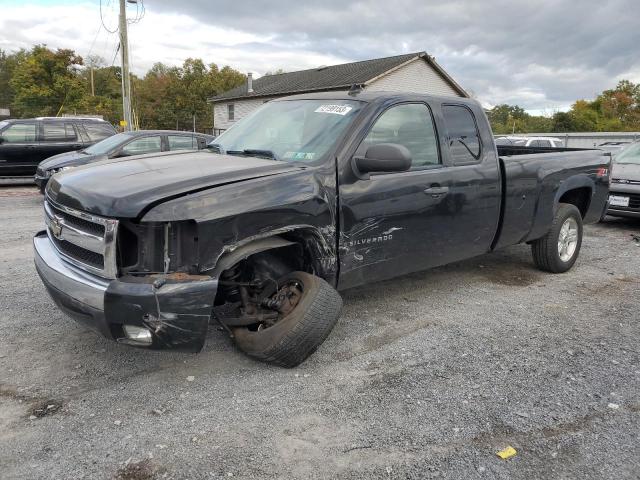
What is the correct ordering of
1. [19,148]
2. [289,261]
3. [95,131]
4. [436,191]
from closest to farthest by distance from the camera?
[289,261] < [436,191] < [19,148] < [95,131]

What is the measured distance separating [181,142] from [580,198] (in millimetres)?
8400

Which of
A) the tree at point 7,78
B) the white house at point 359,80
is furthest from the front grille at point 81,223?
the tree at point 7,78

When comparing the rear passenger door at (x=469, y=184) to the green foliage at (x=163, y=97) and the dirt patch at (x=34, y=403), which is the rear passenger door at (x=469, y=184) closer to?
the dirt patch at (x=34, y=403)

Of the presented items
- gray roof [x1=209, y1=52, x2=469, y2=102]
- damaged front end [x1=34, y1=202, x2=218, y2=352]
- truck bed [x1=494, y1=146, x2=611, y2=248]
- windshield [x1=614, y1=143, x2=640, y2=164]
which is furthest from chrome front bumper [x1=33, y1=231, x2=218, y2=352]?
gray roof [x1=209, y1=52, x2=469, y2=102]

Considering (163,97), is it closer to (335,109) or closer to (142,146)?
(142,146)

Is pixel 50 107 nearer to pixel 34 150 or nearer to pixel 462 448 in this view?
pixel 34 150

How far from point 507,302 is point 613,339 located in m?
1.00

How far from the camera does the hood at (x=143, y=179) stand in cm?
281

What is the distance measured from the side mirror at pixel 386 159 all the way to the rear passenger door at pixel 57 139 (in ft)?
37.6

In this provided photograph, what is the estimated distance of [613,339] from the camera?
412 centimetres

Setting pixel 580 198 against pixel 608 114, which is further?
pixel 608 114

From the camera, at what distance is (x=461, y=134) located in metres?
4.61

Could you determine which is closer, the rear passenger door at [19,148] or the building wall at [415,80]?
the rear passenger door at [19,148]

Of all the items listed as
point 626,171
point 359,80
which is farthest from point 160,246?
point 359,80
